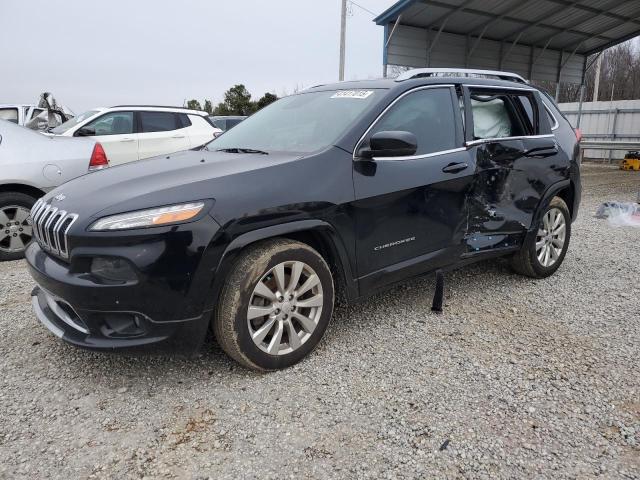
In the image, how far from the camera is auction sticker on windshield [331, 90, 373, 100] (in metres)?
3.30

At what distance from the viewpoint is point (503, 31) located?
14.7 m

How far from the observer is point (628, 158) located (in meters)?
15.6

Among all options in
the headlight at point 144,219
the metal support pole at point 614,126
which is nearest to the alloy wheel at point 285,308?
the headlight at point 144,219

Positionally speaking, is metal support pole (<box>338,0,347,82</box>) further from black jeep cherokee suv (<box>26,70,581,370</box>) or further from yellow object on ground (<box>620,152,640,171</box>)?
black jeep cherokee suv (<box>26,70,581,370</box>)

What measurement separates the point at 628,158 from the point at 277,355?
55.3 feet

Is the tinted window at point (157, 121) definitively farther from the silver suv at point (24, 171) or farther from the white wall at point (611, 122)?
the white wall at point (611, 122)

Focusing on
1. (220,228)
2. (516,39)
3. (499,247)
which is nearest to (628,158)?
(516,39)

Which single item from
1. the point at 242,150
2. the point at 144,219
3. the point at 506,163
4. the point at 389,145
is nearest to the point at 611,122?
the point at 506,163

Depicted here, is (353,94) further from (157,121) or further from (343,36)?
(343,36)

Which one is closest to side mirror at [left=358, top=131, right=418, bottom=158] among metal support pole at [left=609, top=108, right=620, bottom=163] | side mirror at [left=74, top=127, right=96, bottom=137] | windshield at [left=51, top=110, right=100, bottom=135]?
side mirror at [left=74, top=127, right=96, bottom=137]

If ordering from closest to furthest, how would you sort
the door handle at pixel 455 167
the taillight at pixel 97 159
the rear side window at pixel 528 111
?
the door handle at pixel 455 167, the rear side window at pixel 528 111, the taillight at pixel 97 159

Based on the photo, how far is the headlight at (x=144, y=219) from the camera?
2.31m

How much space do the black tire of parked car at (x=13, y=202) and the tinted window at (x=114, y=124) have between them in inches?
120

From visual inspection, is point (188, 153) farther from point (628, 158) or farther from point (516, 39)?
point (628, 158)
